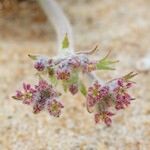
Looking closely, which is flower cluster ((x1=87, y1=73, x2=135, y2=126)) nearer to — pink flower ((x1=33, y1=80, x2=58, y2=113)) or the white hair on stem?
pink flower ((x1=33, y1=80, x2=58, y2=113))

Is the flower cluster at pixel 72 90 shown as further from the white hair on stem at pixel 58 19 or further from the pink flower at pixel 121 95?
the white hair on stem at pixel 58 19

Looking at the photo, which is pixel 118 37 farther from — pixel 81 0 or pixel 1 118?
pixel 1 118

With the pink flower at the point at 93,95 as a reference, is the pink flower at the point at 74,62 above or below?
above

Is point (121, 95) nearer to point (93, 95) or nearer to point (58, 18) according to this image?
point (93, 95)

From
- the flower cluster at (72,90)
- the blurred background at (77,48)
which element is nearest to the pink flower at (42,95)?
the flower cluster at (72,90)

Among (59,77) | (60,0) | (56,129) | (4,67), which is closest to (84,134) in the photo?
(56,129)

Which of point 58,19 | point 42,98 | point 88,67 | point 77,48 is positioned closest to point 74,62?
point 88,67

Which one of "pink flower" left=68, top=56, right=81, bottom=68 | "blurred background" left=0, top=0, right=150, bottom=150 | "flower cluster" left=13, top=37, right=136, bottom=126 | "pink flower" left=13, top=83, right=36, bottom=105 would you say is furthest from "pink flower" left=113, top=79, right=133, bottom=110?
"blurred background" left=0, top=0, right=150, bottom=150
